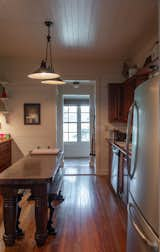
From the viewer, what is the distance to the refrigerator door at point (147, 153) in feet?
4.39

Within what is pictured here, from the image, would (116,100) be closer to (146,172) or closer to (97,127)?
(97,127)

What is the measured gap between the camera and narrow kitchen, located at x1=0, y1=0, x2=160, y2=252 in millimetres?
1653

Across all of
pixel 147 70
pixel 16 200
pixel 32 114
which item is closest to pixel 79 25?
pixel 147 70

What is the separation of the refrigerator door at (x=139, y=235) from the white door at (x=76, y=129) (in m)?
6.43

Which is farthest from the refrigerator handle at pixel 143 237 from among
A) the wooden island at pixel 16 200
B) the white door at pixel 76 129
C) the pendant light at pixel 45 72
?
the white door at pixel 76 129

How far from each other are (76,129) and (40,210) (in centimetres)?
607

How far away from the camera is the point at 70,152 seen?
829 cm

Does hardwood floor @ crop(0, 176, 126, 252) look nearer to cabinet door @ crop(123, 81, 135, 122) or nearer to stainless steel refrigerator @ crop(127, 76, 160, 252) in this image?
stainless steel refrigerator @ crop(127, 76, 160, 252)

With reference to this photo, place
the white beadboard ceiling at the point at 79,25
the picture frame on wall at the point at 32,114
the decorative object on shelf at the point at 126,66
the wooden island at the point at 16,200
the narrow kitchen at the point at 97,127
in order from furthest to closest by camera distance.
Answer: the picture frame on wall at the point at 32,114
the decorative object on shelf at the point at 126,66
the white beadboard ceiling at the point at 79,25
the wooden island at the point at 16,200
the narrow kitchen at the point at 97,127

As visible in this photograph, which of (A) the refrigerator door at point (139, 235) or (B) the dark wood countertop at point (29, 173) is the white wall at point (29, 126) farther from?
(A) the refrigerator door at point (139, 235)

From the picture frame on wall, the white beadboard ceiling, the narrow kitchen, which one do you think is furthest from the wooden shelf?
the picture frame on wall

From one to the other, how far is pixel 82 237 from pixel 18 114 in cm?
346

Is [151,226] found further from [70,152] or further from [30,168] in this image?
[70,152]

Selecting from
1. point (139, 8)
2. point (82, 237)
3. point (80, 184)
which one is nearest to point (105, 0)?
point (139, 8)
